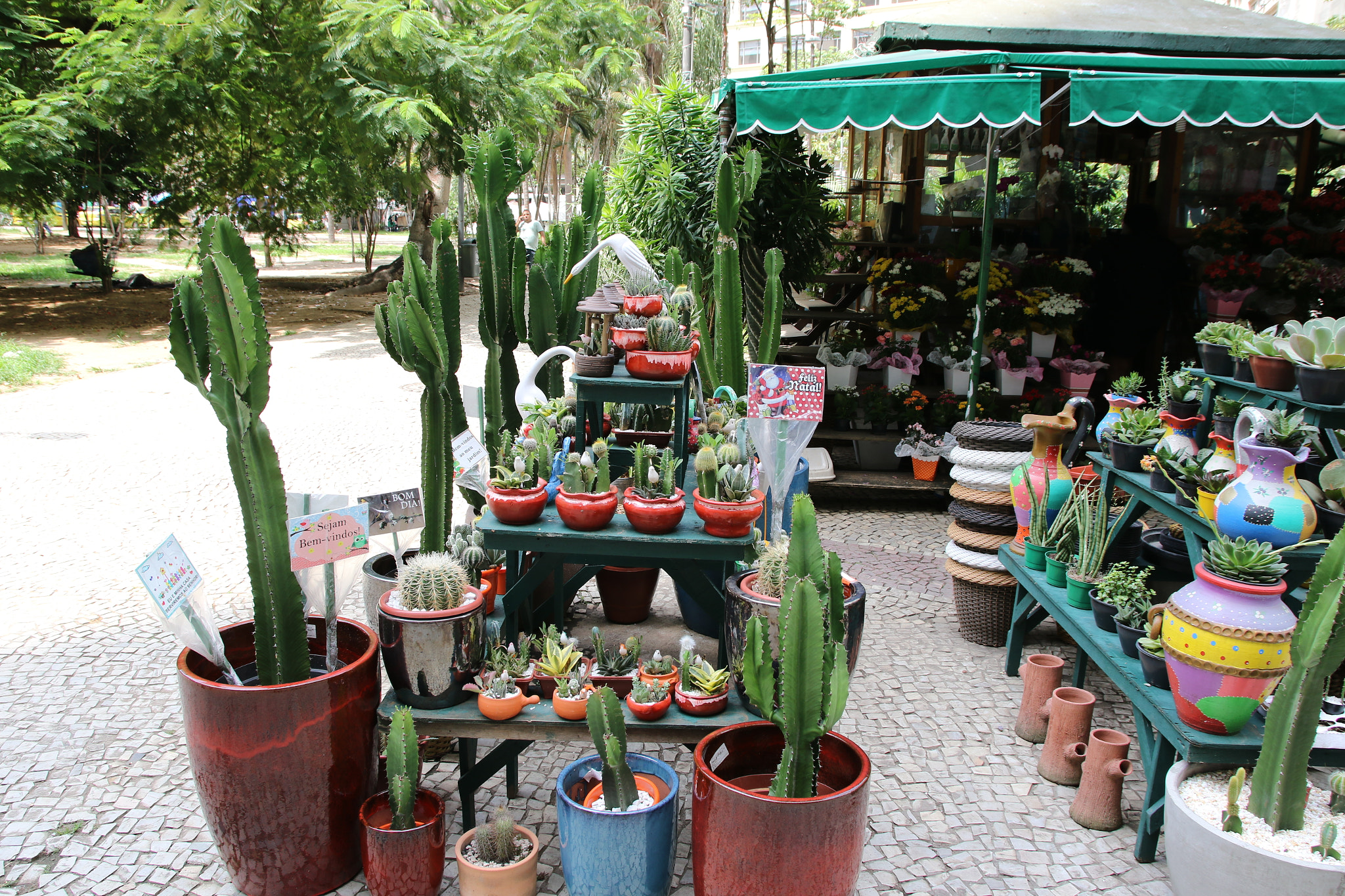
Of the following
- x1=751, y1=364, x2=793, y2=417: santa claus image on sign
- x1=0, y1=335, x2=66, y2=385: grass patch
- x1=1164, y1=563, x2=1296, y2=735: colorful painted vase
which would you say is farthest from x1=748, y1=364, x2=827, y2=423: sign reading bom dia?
x1=0, y1=335, x2=66, y2=385: grass patch

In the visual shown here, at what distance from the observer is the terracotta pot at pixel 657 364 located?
10.6 ft

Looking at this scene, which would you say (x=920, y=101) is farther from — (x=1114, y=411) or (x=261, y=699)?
(x=261, y=699)

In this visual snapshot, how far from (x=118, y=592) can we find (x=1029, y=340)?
20.0 feet

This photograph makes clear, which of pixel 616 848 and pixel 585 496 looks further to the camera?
pixel 585 496

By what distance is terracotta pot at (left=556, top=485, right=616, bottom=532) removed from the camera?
110 inches

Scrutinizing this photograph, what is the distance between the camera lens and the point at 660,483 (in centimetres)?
291

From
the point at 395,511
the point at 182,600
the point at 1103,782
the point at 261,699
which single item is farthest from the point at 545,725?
the point at 1103,782

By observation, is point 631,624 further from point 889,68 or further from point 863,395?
point 889,68

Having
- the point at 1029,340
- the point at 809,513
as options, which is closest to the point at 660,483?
the point at 809,513

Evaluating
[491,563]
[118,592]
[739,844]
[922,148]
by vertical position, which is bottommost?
[118,592]

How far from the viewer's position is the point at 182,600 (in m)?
2.42

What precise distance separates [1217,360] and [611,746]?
2839mm

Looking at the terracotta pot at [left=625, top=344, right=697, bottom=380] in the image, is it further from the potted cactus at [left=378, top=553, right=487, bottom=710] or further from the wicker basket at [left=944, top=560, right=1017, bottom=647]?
the wicker basket at [left=944, top=560, right=1017, bottom=647]

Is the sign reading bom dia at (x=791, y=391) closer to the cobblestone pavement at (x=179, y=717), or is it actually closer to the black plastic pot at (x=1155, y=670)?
the cobblestone pavement at (x=179, y=717)
